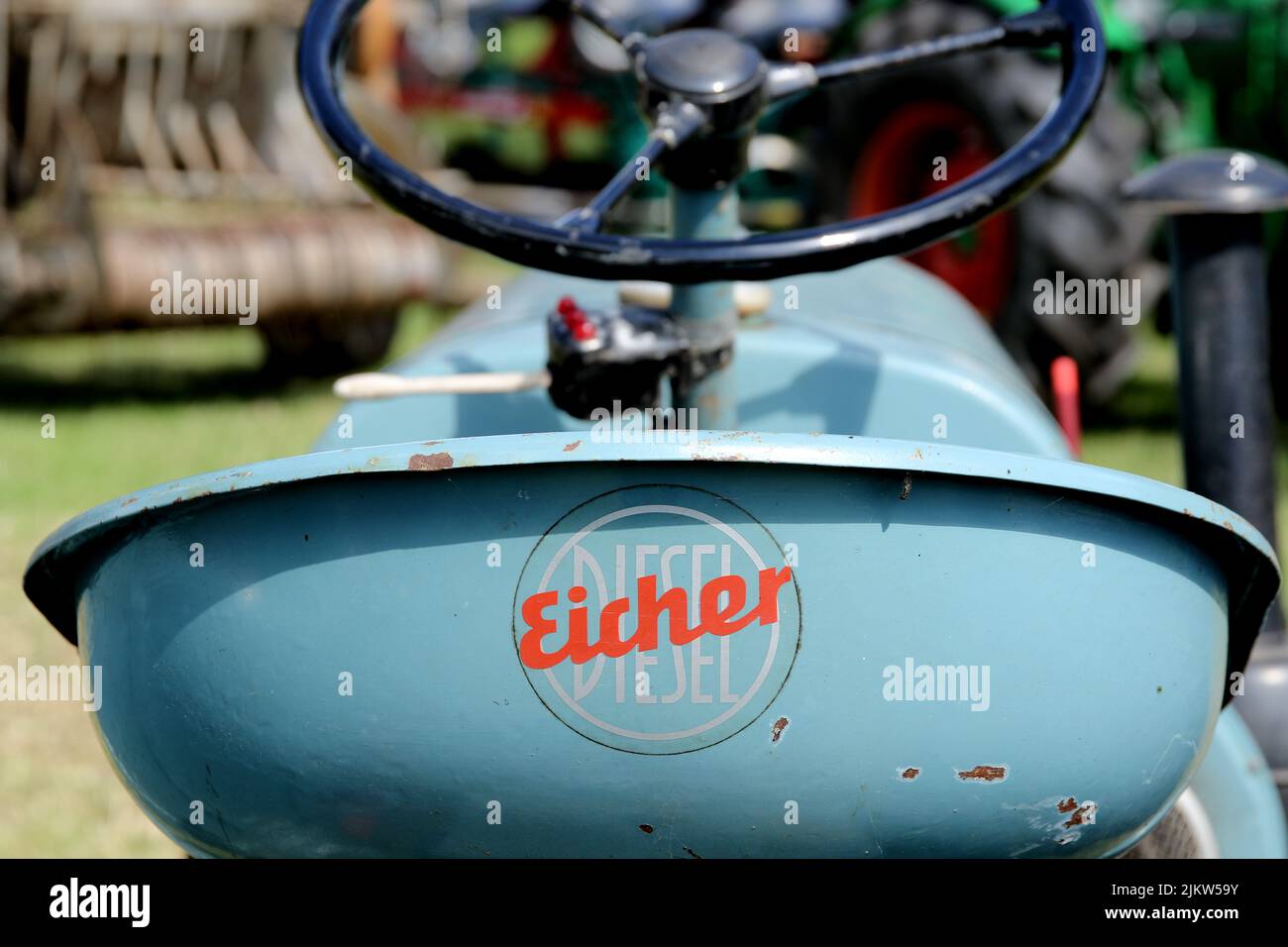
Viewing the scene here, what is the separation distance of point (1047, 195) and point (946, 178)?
0.47 metres

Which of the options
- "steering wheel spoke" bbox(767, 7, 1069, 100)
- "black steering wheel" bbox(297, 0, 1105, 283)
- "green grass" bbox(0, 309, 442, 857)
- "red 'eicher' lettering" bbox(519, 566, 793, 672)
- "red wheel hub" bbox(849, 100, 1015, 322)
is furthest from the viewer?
"red wheel hub" bbox(849, 100, 1015, 322)

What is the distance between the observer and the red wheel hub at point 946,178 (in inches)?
164

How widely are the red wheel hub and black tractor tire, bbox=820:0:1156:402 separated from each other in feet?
0.22

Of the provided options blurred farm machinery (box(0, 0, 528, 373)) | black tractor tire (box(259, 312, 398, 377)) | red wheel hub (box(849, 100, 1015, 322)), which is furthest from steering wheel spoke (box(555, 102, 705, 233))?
black tractor tire (box(259, 312, 398, 377))

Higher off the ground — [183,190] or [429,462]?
[429,462]

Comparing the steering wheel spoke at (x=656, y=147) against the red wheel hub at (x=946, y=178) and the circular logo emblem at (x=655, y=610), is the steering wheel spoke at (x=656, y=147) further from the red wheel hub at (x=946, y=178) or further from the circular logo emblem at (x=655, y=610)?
the red wheel hub at (x=946, y=178)

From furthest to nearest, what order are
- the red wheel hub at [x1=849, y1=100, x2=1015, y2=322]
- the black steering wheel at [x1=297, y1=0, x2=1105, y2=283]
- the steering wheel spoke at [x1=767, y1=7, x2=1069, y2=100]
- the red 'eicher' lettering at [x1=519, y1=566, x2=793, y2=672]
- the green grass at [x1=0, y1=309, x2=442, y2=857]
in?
the red wheel hub at [x1=849, y1=100, x2=1015, y2=322] < the green grass at [x1=0, y1=309, x2=442, y2=857] < the steering wheel spoke at [x1=767, y1=7, x2=1069, y2=100] < the black steering wheel at [x1=297, y1=0, x2=1105, y2=283] < the red 'eicher' lettering at [x1=519, y1=566, x2=793, y2=672]

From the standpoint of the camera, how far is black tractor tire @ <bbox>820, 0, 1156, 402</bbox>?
387cm

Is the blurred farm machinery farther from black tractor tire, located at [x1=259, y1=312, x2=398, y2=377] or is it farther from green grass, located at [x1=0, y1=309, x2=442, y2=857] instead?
green grass, located at [x1=0, y1=309, x2=442, y2=857]

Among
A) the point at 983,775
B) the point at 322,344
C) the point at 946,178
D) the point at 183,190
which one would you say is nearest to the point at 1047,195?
the point at 946,178

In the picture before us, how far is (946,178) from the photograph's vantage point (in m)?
4.34

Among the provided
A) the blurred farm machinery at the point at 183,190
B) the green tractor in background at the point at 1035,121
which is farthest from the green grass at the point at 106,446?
the green tractor in background at the point at 1035,121

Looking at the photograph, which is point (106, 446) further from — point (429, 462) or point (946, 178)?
point (429, 462)

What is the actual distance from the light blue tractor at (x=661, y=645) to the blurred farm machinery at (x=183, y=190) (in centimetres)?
379
